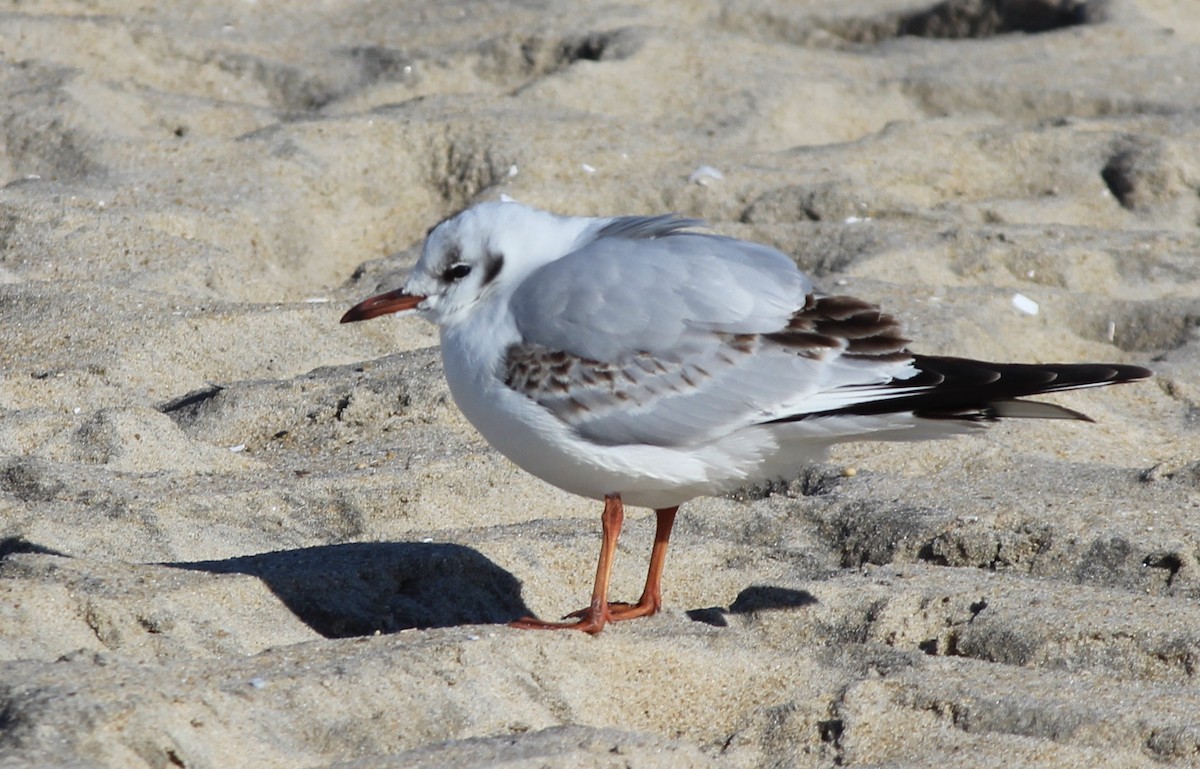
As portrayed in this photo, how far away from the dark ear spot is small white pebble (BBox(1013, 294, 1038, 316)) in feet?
8.03

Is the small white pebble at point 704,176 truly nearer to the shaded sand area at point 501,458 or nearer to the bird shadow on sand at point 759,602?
the shaded sand area at point 501,458

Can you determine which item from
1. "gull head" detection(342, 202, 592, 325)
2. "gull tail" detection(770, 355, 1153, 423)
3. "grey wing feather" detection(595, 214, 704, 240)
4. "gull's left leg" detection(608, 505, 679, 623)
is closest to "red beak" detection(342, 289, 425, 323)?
"gull head" detection(342, 202, 592, 325)

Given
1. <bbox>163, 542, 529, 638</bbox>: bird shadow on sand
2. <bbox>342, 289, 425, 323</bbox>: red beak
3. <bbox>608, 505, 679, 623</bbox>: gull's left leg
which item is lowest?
<bbox>163, 542, 529, 638</bbox>: bird shadow on sand

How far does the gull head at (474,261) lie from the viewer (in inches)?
147

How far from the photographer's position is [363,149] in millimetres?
6449

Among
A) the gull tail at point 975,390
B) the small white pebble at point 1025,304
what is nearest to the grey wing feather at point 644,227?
the gull tail at point 975,390

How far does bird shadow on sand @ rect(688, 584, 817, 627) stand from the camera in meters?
3.71

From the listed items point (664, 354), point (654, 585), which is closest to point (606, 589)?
point (654, 585)

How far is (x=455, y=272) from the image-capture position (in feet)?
12.3

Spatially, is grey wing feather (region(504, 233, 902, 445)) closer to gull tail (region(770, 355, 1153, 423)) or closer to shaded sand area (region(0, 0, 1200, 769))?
gull tail (region(770, 355, 1153, 423))

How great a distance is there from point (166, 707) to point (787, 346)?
5.17 ft

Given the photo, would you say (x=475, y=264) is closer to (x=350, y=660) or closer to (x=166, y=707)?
(x=350, y=660)

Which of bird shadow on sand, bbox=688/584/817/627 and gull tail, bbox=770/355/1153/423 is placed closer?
gull tail, bbox=770/355/1153/423

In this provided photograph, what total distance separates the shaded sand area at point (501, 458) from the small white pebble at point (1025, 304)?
30mm
